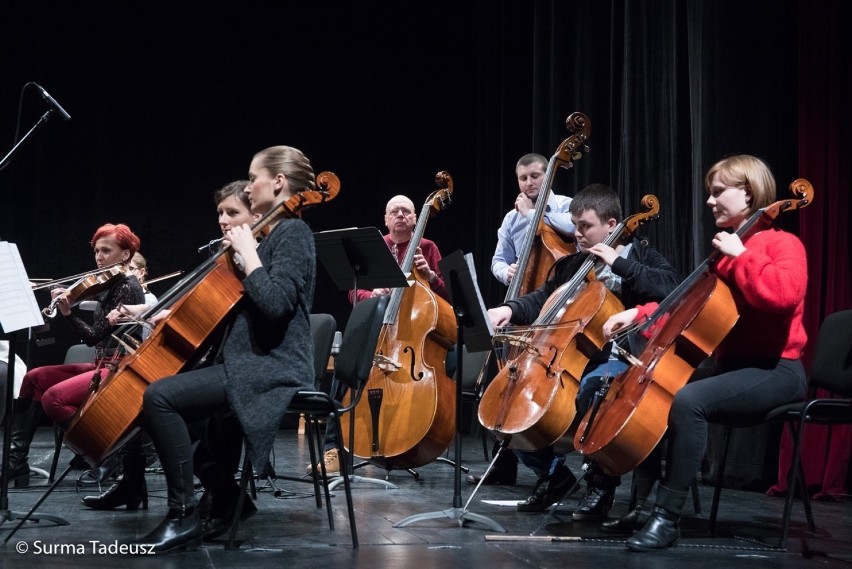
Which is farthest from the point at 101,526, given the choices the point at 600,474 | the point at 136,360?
the point at 600,474

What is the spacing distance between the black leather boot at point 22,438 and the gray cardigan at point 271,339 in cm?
210

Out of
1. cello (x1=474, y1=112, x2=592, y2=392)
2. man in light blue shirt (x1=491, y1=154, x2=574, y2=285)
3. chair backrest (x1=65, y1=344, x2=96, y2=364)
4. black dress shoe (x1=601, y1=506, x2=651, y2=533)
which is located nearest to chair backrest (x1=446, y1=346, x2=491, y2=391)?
cello (x1=474, y1=112, x2=592, y2=392)

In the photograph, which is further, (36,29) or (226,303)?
(36,29)

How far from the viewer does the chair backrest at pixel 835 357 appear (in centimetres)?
332

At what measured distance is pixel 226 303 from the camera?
2.91 metres

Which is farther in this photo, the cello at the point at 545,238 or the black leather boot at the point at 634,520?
the cello at the point at 545,238

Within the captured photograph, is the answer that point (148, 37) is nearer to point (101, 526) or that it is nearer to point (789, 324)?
point (101, 526)

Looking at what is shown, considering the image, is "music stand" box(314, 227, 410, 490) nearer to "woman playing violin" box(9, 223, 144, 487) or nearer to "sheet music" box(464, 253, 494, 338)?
"sheet music" box(464, 253, 494, 338)

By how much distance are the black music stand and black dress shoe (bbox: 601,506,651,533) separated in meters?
0.41

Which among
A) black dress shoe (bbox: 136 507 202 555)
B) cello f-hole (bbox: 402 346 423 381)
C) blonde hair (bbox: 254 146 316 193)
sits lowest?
black dress shoe (bbox: 136 507 202 555)

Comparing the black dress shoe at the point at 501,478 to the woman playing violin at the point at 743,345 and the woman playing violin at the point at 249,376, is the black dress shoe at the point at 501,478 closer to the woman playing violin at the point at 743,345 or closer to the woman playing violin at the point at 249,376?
the woman playing violin at the point at 743,345

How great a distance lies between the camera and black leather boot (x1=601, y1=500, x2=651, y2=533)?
3404 mm

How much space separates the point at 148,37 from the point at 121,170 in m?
1.13

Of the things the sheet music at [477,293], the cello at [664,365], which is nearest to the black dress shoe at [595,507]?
the cello at [664,365]
